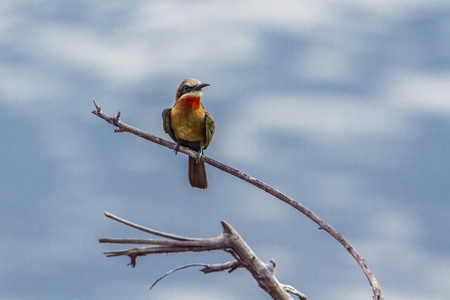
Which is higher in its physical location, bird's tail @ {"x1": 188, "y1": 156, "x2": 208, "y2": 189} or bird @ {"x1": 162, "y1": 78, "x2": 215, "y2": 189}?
bird @ {"x1": 162, "y1": 78, "x2": 215, "y2": 189}

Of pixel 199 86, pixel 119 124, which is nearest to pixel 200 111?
pixel 199 86

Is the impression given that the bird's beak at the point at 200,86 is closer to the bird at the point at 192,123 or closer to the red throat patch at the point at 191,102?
the bird at the point at 192,123

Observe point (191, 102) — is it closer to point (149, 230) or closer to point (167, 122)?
point (167, 122)

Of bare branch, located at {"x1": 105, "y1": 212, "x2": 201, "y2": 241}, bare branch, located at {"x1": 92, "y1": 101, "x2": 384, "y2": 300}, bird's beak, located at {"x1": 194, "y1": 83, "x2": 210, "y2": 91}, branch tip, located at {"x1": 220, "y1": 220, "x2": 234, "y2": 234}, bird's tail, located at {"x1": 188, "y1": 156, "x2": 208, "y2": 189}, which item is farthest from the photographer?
bird's tail, located at {"x1": 188, "y1": 156, "x2": 208, "y2": 189}

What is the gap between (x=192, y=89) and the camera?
348 inches

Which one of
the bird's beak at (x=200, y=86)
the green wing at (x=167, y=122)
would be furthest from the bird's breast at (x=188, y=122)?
the bird's beak at (x=200, y=86)

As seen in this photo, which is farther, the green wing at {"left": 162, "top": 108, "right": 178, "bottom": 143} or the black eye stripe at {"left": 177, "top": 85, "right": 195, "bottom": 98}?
the green wing at {"left": 162, "top": 108, "right": 178, "bottom": 143}

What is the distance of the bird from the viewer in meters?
8.84

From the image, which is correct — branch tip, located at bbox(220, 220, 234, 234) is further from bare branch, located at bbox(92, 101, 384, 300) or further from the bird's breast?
the bird's breast

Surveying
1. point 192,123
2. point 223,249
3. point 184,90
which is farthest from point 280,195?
point 184,90

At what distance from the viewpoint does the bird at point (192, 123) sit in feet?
29.0

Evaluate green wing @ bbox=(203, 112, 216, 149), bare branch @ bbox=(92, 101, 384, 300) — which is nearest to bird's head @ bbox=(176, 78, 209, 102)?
green wing @ bbox=(203, 112, 216, 149)

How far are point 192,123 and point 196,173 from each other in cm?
80

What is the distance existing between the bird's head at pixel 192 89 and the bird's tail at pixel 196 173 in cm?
95
